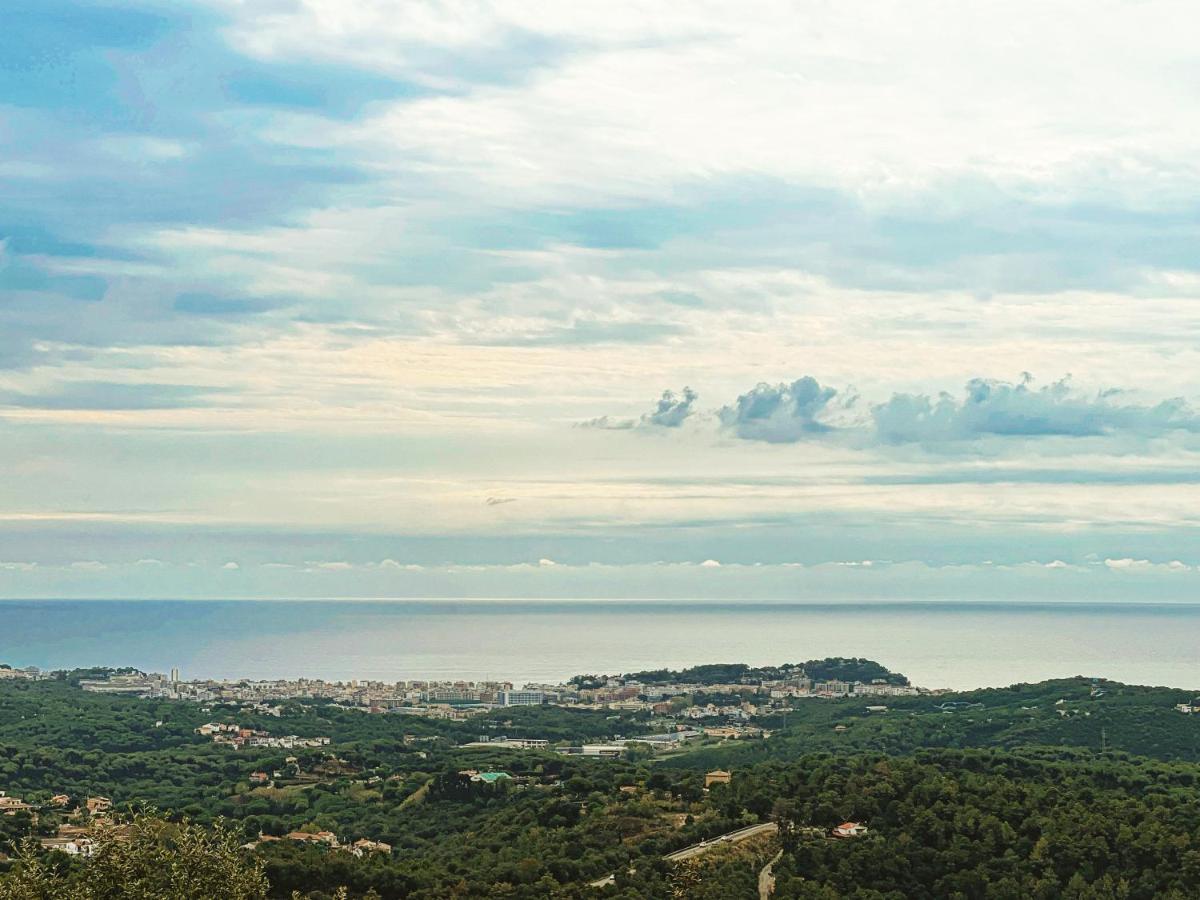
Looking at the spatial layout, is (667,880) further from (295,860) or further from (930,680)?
(930,680)

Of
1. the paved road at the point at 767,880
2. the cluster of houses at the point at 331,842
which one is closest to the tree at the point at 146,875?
the paved road at the point at 767,880

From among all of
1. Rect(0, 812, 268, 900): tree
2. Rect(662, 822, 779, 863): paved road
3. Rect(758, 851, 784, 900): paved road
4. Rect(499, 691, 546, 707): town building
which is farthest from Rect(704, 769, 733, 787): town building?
Rect(499, 691, 546, 707): town building

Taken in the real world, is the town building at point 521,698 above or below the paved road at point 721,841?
below

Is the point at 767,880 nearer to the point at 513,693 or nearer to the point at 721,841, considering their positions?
the point at 721,841

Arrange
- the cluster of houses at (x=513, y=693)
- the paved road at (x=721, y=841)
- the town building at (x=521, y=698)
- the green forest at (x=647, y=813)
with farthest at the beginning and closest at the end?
1. the town building at (x=521, y=698)
2. the cluster of houses at (x=513, y=693)
3. the paved road at (x=721, y=841)
4. the green forest at (x=647, y=813)

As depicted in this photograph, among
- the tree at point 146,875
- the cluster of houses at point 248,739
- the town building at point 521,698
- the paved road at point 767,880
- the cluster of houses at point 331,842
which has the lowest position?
the town building at point 521,698

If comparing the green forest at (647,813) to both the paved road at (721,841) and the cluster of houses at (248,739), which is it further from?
the cluster of houses at (248,739)

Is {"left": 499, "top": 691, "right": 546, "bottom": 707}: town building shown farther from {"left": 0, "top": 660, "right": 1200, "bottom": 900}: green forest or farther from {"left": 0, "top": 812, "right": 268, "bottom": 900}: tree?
{"left": 0, "top": 812, "right": 268, "bottom": 900}: tree
